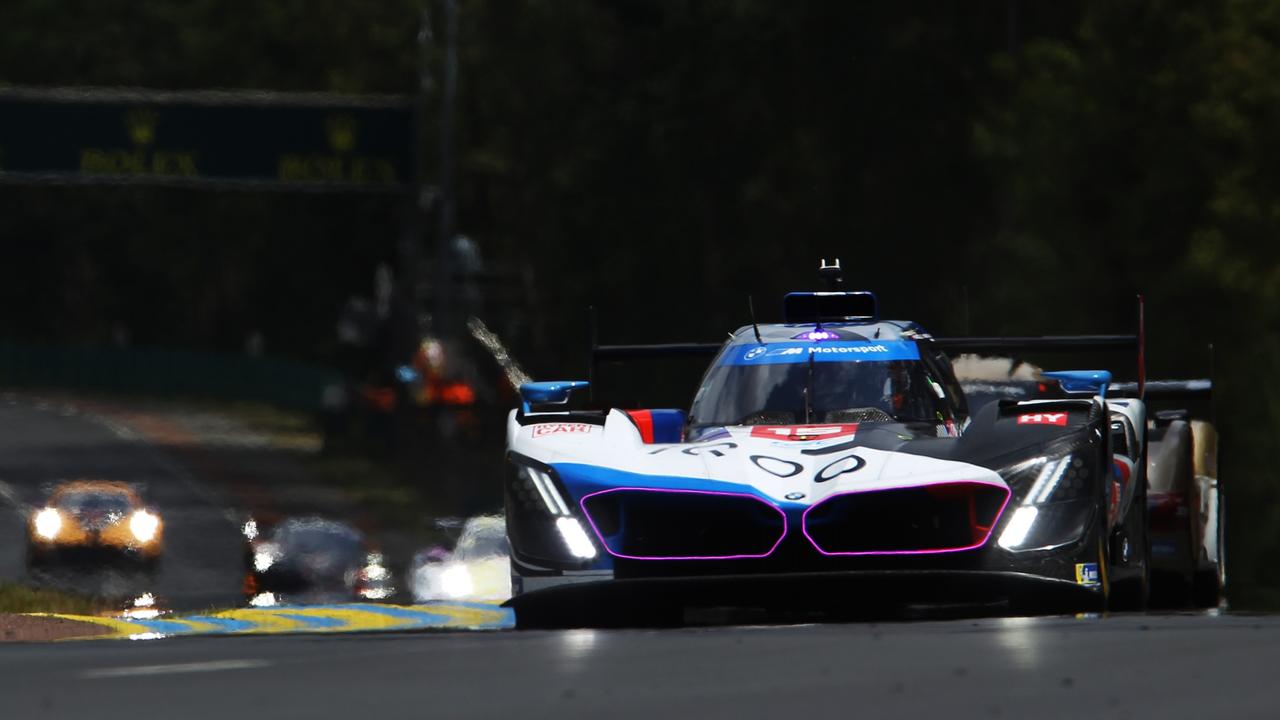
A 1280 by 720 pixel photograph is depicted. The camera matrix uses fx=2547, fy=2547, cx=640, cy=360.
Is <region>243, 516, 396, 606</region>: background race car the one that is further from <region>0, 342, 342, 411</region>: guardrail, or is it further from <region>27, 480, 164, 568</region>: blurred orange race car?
<region>0, 342, 342, 411</region>: guardrail

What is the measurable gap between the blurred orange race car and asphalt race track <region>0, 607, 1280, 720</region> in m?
25.9

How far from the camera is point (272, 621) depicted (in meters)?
11.7

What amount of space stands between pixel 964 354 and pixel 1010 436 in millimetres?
5425

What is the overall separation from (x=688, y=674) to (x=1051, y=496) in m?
3.31

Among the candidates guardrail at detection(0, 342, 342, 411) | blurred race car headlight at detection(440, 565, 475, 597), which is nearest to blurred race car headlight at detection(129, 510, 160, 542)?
blurred race car headlight at detection(440, 565, 475, 597)

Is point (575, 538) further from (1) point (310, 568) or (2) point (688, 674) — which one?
(1) point (310, 568)


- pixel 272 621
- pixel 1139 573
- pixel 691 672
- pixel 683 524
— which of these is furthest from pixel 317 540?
pixel 691 672

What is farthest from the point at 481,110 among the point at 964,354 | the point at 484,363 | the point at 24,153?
the point at 964,354

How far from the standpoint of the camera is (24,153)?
151 feet

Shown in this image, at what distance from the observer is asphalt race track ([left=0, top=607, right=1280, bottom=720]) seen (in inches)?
258

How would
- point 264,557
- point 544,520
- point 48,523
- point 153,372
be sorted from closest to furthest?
point 544,520
point 264,557
point 48,523
point 153,372

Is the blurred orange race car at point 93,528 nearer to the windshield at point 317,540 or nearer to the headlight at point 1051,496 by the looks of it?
the windshield at point 317,540

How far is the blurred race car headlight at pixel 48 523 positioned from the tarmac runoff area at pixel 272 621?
21.8 meters

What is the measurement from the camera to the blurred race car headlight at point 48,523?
111 feet
